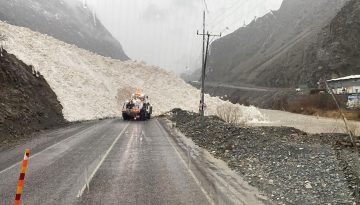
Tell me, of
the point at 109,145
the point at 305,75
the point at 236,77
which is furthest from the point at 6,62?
the point at 236,77

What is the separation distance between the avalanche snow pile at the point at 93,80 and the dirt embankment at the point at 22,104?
394cm

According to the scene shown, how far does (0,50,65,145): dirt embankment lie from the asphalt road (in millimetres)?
5268

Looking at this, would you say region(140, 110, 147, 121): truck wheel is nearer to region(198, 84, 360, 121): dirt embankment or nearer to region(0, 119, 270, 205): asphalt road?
region(198, 84, 360, 121): dirt embankment

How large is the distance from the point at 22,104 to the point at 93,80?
2870 centimetres

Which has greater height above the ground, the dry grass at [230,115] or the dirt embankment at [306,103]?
the dirt embankment at [306,103]

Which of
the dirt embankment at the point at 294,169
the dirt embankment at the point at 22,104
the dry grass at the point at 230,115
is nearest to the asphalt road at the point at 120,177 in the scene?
the dirt embankment at the point at 294,169

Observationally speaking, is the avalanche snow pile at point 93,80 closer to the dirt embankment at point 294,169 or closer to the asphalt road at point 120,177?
the asphalt road at point 120,177

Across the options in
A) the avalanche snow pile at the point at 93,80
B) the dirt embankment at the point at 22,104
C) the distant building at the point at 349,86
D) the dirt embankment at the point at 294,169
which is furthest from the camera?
the distant building at the point at 349,86

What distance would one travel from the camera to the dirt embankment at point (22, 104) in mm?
26562

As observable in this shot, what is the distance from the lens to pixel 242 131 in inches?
983

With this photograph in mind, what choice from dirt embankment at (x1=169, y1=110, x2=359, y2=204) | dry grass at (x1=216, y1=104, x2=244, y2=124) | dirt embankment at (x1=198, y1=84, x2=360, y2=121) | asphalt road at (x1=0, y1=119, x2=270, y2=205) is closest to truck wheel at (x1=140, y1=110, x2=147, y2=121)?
dry grass at (x1=216, y1=104, x2=244, y2=124)

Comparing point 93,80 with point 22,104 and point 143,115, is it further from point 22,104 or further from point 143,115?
point 22,104

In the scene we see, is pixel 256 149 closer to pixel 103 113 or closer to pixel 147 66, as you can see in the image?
pixel 103 113

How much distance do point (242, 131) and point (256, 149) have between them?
248 inches
